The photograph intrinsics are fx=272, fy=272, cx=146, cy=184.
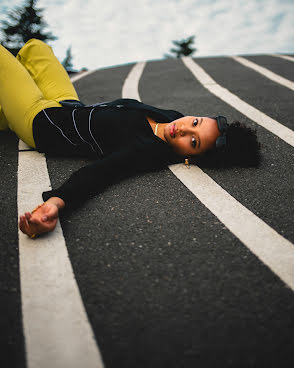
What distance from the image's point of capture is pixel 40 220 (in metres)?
1.72

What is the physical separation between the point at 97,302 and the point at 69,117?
6.59 ft

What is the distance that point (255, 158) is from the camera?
271cm

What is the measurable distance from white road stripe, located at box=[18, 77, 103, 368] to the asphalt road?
0.12 ft

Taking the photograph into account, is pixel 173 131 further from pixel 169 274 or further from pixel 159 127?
pixel 169 274

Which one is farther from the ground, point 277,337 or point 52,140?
point 52,140

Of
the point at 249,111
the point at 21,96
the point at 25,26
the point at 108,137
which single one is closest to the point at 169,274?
the point at 108,137

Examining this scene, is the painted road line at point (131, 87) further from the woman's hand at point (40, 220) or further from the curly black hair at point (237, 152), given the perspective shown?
the woman's hand at point (40, 220)

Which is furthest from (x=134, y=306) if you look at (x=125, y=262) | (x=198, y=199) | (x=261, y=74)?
(x=261, y=74)

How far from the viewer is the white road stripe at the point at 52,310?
115 cm

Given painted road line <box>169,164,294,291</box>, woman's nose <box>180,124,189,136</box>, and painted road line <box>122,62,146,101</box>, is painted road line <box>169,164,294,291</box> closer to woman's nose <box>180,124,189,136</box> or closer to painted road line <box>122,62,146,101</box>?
woman's nose <box>180,124,189,136</box>

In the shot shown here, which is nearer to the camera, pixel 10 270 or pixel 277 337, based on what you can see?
pixel 277 337

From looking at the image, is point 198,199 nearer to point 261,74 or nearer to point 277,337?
point 277,337

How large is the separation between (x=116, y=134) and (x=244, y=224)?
1.43m

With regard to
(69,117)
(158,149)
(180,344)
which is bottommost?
(180,344)
